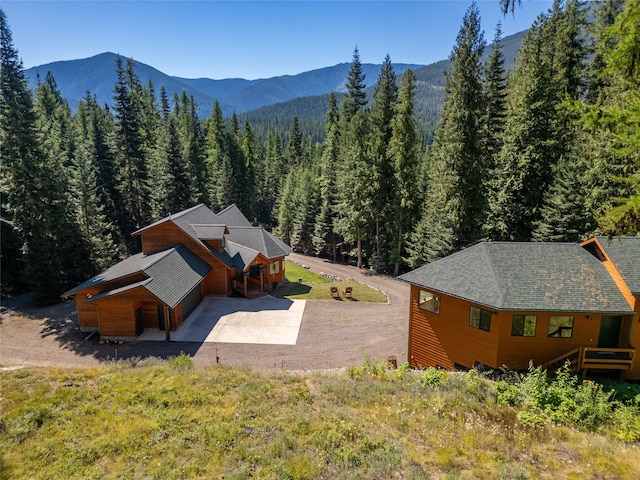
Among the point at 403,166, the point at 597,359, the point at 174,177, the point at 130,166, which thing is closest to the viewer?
the point at 597,359

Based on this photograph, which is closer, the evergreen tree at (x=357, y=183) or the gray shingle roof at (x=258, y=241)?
the gray shingle roof at (x=258, y=241)

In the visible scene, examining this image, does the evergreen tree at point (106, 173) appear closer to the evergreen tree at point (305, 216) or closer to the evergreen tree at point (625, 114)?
the evergreen tree at point (305, 216)

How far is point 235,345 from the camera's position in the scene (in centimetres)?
1980

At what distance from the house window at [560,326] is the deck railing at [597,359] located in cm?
72

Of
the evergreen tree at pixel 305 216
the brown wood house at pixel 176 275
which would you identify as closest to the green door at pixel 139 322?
the brown wood house at pixel 176 275

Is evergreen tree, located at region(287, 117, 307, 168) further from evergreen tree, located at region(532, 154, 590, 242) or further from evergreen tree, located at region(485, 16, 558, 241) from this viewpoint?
evergreen tree, located at region(532, 154, 590, 242)

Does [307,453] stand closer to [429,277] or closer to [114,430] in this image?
[114,430]

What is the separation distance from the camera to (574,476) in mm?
7492

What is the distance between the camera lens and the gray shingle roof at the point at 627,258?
14109 millimetres

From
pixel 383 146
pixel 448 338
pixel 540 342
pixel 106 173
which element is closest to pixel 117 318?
pixel 448 338

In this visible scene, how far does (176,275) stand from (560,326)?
20.9m

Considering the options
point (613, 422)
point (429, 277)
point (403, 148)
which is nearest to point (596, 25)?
point (403, 148)

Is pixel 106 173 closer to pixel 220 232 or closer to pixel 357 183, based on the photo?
pixel 220 232

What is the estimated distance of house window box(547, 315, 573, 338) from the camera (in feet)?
47.6
